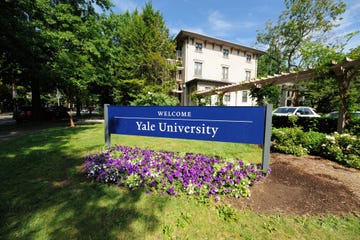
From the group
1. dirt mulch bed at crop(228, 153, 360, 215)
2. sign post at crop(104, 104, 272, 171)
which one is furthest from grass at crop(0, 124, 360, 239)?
sign post at crop(104, 104, 272, 171)

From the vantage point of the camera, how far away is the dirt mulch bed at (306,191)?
2.36 m

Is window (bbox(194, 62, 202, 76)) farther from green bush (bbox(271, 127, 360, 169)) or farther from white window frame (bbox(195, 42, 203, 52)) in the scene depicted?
green bush (bbox(271, 127, 360, 169))

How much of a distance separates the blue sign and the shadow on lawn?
60.8 inches

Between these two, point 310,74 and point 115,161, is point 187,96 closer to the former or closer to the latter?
point 310,74

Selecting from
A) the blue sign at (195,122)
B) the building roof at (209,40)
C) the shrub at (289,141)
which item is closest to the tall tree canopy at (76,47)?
the building roof at (209,40)

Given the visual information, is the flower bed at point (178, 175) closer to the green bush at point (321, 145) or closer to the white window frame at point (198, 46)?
the green bush at point (321, 145)

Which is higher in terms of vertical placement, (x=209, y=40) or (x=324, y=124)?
(x=209, y=40)

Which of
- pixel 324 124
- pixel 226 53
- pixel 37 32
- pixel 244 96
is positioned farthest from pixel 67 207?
pixel 226 53

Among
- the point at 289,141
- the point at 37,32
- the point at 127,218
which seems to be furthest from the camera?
the point at 37,32

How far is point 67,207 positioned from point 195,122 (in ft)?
9.20

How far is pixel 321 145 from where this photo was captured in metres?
4.63

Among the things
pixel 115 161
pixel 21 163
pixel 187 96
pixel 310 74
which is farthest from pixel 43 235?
pixel 187 96

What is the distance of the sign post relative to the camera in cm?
318

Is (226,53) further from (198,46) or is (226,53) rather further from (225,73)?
(198,46)
